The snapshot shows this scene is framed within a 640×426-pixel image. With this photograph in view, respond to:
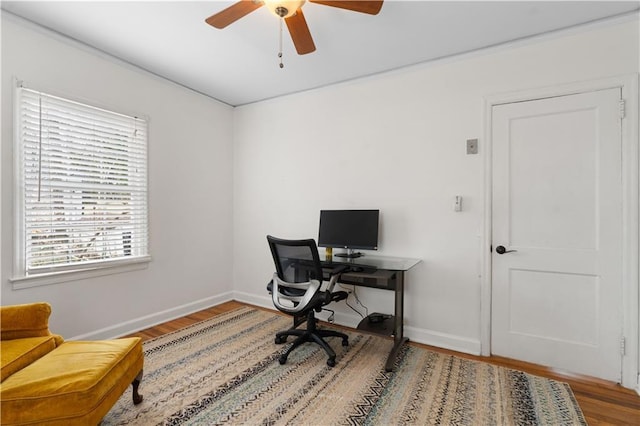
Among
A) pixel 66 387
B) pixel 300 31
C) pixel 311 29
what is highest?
pixel 311 29

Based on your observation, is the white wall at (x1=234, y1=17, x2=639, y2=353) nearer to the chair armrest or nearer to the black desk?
the black desk

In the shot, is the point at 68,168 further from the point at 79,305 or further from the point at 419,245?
the point at 419,245

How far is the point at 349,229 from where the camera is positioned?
3.05m

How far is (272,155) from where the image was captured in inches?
152

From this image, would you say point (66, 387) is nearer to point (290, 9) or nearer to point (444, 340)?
point (290, 9)

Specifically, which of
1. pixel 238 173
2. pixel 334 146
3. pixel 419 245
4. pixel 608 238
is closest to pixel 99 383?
pixel 419 245

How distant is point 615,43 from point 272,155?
127 inches

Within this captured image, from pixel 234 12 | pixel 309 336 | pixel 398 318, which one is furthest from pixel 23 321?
pixel 398 318

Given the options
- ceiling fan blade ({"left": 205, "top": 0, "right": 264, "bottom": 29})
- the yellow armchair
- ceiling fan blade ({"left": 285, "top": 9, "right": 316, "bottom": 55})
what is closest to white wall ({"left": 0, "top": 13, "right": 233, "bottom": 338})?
the yellow armchair

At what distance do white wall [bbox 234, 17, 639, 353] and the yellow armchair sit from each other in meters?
2.13

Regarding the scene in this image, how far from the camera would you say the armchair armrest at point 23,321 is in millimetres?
1799

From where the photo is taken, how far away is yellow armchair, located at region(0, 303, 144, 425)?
136 cm

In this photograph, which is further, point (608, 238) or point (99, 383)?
point (608, 238)

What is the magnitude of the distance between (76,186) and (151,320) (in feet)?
4.92
